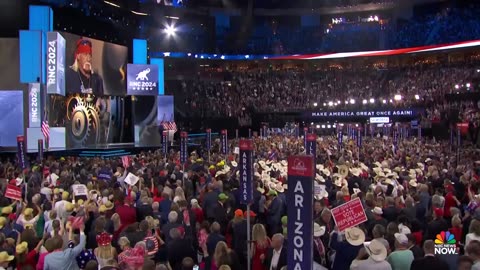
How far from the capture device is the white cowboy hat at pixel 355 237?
7496 millimetres

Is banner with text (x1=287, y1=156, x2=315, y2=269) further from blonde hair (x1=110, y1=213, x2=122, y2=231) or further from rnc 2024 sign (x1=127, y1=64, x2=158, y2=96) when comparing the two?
rnc 2024 sign (x1=127, y1=64, x2=158, y2=96)

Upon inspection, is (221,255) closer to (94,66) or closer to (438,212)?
(438,212)

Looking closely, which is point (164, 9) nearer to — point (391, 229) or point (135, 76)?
point (135, 76)

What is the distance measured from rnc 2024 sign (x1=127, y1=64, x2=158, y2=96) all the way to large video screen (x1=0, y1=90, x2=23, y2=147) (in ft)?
33.3

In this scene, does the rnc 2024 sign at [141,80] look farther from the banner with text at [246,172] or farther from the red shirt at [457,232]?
the red shirt at [457,232]

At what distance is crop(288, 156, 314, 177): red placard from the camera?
4973 mm

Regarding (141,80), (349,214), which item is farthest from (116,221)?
(141,80)

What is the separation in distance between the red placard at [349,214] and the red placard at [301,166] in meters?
3.02

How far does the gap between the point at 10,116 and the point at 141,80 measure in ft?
36.7

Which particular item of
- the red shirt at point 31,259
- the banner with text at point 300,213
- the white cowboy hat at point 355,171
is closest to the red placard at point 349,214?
the banner with text at point 300,213

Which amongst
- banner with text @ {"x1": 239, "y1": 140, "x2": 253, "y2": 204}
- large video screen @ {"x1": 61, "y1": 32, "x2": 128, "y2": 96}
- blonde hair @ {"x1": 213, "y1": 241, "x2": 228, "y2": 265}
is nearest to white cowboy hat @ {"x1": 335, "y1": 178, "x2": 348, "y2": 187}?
banner with text @ {"x1": 239, "y1": 140, "x2": 253, "y2": 204}

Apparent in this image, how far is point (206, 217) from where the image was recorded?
11.2 m

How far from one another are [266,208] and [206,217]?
1.26 meters

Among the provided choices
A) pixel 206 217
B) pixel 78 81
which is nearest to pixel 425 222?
pixel 206 217
